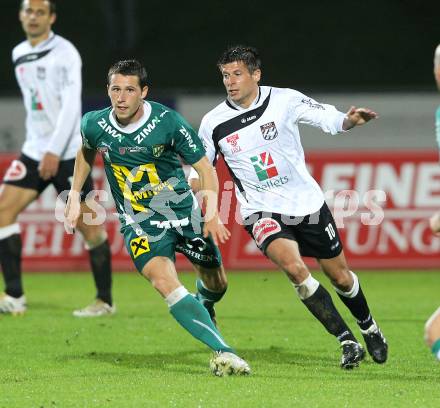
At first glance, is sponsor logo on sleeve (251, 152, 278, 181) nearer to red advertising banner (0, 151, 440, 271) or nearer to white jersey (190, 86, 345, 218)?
white jersey (190, 86, 345, 218)

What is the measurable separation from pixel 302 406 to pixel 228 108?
2.47 metres

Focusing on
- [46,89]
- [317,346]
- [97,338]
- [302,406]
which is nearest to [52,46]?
[46,89]

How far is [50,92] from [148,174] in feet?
9.40

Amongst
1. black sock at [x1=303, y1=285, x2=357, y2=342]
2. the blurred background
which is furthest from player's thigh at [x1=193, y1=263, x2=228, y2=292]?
the blurred background

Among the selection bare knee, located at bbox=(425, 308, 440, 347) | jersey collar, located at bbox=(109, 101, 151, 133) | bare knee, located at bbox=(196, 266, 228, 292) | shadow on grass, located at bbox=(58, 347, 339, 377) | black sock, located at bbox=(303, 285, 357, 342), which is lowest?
shadow on grass, located at bbox=(58, 347, 339, 377)

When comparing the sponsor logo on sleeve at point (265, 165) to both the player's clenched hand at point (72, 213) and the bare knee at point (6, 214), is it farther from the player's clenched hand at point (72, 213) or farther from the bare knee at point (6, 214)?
the bare knee at point (6, 214)

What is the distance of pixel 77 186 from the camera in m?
7.16

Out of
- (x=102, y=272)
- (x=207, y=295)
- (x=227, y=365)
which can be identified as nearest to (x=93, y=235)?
(x=102, y=272)

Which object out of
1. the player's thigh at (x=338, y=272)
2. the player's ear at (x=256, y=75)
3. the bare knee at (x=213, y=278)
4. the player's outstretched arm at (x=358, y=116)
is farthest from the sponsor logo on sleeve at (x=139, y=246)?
the player's outstretched arm at (x=358, y=116)

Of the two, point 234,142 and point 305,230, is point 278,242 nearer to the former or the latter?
point 305,230

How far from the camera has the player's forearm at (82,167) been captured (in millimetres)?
7188

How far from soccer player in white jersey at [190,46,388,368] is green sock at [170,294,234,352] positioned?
681 mm

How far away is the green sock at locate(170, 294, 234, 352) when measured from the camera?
21.6 feet

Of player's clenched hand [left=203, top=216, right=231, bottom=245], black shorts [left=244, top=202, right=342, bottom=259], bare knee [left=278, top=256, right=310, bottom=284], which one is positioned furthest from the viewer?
black shorts [left=244, top=202, right=342, bottom=259]
